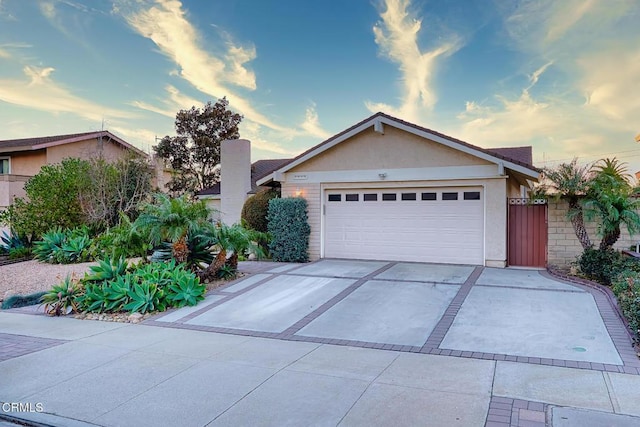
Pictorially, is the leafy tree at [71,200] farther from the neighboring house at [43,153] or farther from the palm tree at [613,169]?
the palm tree at [613,169]

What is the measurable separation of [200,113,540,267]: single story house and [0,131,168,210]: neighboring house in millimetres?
10008

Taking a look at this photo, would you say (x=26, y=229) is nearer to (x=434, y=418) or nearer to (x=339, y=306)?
(x=339, y=306)

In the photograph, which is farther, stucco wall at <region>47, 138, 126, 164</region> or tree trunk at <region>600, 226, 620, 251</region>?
stucco wall at <region>47, 138, 126, 164</region>

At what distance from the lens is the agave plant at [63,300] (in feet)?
27.8

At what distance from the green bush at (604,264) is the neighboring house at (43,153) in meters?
17.2

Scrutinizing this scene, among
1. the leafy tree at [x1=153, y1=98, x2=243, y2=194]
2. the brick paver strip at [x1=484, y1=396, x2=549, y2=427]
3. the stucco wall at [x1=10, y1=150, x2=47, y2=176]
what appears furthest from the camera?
the leafy tree at [x1=153, y1=98, x2=243, y2=194]

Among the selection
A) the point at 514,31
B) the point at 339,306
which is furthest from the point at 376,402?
the point at 514,31

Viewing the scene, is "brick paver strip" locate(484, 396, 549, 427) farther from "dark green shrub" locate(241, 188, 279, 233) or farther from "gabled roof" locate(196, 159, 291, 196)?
"gabled roof" locate(196, 159, 291, 196)

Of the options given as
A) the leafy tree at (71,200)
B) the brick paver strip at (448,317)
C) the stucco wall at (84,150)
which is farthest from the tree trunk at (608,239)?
the stucco wall at (84,150)

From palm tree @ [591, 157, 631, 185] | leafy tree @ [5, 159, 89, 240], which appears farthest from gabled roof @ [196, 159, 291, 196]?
palm tree @ [591, 157, 631, 185]

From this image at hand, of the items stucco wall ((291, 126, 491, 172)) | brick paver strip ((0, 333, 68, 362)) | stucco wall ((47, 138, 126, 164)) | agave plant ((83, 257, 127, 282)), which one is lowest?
brick paver strip ((0, 333, 68, 362))

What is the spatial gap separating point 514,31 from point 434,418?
12554mm

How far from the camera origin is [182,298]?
8.73 meters

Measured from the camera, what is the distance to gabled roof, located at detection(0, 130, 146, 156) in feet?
70.9
